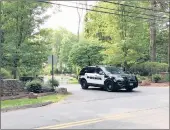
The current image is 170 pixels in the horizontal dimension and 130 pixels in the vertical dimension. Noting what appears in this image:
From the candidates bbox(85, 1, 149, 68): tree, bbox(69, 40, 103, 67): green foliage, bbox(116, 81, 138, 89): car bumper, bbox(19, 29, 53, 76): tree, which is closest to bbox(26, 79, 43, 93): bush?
bbox(19, 29, 53, 76): tree

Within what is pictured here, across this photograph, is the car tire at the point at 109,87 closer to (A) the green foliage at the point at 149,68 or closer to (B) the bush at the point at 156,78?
(B) the bush at the point at 156,78

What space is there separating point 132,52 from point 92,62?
6.45m

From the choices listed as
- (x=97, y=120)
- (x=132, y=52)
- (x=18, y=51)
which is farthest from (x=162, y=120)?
(x=132, y=52)

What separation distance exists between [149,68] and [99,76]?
12368mm

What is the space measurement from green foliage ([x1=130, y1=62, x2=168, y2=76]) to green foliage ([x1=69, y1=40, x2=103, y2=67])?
4.41 metres

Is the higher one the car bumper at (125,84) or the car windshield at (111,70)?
the car windshield at (111,70)

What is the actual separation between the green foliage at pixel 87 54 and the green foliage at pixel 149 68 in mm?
4410

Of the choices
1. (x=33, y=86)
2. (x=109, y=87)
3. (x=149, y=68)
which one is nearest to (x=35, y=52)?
(x=33, y=86)

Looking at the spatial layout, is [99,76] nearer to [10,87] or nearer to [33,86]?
[33,86]

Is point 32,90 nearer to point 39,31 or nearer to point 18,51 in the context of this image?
point 18,51

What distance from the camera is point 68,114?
12.2 m

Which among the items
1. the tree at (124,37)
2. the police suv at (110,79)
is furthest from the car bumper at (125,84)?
the tree at (124,37)

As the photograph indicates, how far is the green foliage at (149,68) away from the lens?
33.6 m

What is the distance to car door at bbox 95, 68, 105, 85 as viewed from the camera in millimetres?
22656
